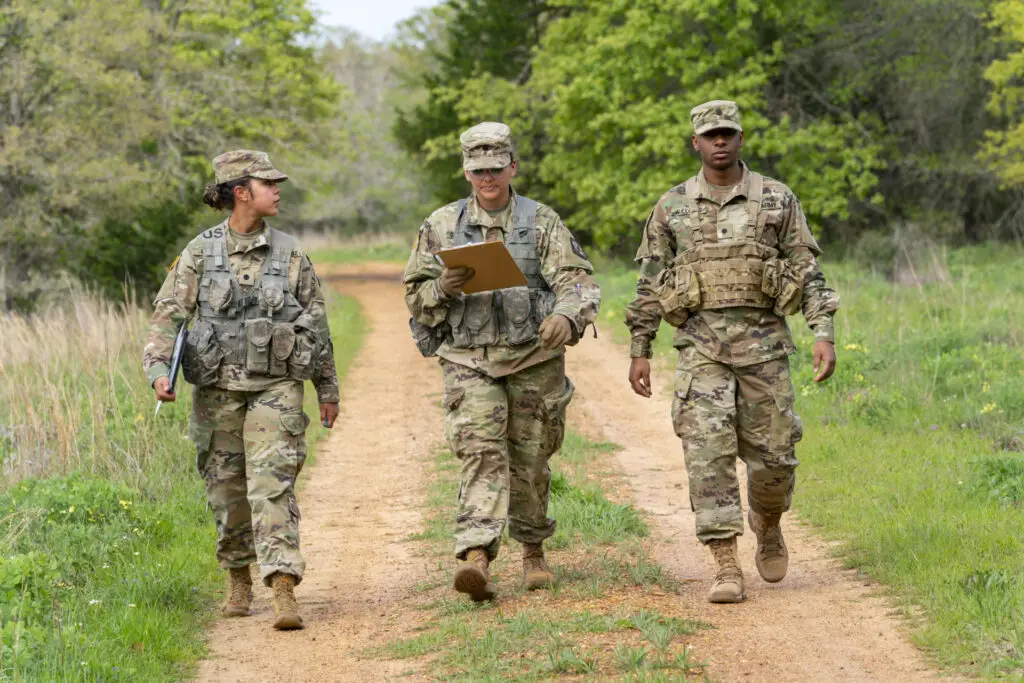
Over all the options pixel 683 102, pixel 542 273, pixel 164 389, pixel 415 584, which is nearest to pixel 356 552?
pixel 415 584

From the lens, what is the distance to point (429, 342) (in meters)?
6.45

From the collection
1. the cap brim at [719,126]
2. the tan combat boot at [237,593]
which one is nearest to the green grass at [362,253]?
the tan combat boot at [237,593]

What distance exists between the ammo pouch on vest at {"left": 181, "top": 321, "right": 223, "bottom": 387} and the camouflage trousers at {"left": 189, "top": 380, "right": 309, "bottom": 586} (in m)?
0.11

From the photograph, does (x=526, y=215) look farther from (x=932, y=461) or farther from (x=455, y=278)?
(x=932, y=461)

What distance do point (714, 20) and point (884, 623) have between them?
21.6 meters

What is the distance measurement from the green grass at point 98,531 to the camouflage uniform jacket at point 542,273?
5.97 feet

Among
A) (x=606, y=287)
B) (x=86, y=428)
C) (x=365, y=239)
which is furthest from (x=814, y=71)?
(x=365, y=239)

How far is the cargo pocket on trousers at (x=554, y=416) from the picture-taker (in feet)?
20.7

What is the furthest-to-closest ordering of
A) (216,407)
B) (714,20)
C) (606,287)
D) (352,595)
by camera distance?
(714,20), (606,287), (352,595), (216,407)

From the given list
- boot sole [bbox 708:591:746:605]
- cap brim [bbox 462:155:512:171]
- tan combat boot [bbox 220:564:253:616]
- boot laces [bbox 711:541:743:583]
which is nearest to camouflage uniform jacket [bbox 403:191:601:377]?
cap brim [bbox 462:155:512:171]

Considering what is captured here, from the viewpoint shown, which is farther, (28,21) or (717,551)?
(28,21)

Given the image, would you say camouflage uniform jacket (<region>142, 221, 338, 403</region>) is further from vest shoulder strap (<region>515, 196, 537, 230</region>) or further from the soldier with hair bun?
vest shoulder strap (<region>515, 196, 537, 230</region>)

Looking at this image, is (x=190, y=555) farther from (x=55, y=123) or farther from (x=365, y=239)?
(x=365, y=239)

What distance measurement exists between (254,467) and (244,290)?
85cm
